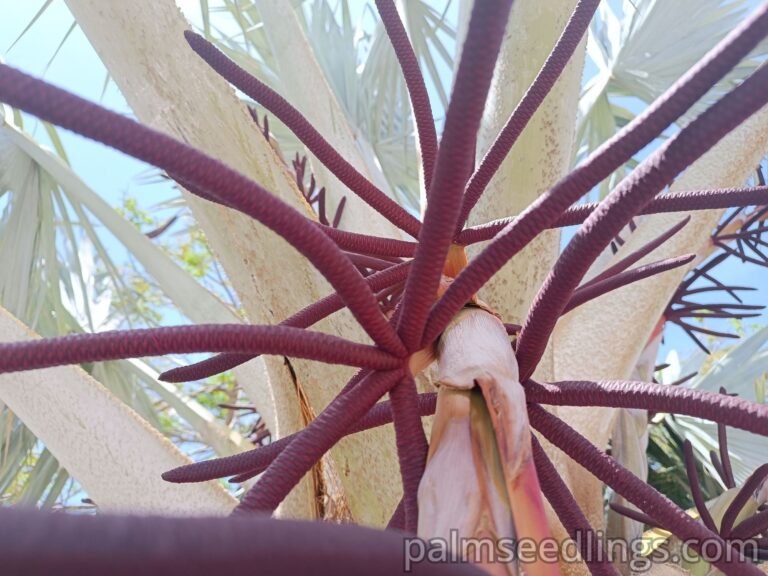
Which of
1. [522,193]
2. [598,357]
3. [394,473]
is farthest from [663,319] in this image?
[394,473]

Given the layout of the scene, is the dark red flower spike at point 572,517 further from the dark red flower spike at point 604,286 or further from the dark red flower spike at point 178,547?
the dark red flower spike at point 178,547

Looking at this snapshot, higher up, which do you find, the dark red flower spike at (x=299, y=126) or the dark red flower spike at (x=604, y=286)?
the dark red flower spike at (x=299, y=126)

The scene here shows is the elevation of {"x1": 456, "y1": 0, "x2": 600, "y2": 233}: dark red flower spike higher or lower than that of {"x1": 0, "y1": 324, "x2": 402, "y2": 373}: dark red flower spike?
higher

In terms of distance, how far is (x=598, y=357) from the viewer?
2.70 feet

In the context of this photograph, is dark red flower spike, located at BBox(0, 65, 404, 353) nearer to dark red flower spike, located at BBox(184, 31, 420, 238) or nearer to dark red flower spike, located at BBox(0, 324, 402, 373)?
dark red flower spike, located at BBox(0, 324, 402, 373)

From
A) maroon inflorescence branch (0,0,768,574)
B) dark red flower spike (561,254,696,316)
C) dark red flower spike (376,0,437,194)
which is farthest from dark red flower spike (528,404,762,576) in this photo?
dark red flower spike (376,0,437,194)

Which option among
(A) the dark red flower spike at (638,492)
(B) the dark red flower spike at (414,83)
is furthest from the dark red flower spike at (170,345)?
(B) the dark red flower spike at (414,83)

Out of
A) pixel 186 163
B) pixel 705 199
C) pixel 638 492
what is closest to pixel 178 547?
pixel 186 163

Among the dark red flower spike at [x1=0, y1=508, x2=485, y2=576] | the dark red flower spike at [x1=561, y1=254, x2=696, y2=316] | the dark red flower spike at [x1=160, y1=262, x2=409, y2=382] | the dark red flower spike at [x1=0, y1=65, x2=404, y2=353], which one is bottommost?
the dark red flower spike at [x1=0, y1=508, x2=485, y2=576]

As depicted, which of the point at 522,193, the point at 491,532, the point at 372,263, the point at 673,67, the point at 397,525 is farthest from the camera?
the point at 673,67

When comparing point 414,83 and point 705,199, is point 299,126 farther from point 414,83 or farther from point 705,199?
point 705,199

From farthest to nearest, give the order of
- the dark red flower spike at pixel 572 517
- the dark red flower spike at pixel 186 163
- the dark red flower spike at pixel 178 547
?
the dark red flower spike at pixel 572 517 → the dark red flower spike at pixel 186 163 → the dark red flower spike at pixel 178 547

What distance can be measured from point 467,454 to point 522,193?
0.49m

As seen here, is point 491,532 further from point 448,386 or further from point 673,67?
point 673,67
